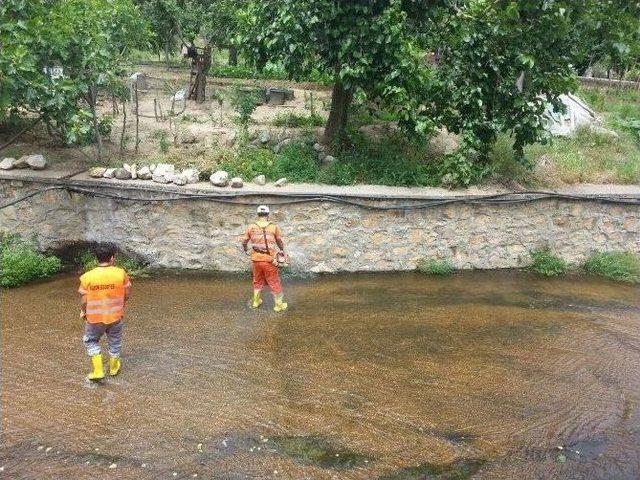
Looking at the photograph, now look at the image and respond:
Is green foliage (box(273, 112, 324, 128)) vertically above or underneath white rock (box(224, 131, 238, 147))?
above

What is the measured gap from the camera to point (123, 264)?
32.5 ft

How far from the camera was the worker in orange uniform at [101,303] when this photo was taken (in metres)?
5.87

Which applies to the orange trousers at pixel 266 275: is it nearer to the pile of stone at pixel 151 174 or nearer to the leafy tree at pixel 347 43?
the pile of stone at pixel 151 174

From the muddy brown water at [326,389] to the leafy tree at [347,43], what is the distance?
12.0 ft

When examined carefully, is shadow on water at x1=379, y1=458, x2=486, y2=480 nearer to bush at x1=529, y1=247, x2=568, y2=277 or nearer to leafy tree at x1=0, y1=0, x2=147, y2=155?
bush at x1=529, y1=247, x2=568, y2=277

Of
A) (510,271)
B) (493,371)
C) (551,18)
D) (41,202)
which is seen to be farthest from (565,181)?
(41,202)

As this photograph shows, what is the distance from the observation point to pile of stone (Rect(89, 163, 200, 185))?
32.6ft

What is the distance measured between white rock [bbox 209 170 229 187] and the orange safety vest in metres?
4.18

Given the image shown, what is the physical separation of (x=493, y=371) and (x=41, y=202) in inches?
303

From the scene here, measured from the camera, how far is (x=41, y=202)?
972 cm

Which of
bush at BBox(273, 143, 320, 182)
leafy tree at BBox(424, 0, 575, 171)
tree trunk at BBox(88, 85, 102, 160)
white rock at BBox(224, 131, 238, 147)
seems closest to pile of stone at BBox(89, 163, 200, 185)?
tree trunk at BBox(88, 85, 102, 160)

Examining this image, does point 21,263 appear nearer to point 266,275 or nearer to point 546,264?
point 266,275

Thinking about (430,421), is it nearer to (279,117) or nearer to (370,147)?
(370,147)

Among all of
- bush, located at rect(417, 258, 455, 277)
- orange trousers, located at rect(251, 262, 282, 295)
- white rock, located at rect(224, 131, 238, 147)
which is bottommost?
bush, located at rect(417, 258, 455, 277)
